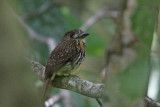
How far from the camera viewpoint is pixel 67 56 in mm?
4133

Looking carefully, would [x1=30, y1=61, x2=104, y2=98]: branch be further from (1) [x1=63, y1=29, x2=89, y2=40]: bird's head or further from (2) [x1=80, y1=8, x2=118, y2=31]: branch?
(2) [x1=80, y1=8, x2=118, y2=31]: branch

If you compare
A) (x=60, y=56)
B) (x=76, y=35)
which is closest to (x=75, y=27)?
(x=76, y=35)

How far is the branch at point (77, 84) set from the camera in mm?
2701

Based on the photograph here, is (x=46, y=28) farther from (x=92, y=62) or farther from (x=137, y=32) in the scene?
(x=137, y=32)

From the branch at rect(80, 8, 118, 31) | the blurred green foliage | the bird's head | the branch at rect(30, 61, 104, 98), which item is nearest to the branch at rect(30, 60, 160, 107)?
the branch at rect(30, 61, 104, 98)

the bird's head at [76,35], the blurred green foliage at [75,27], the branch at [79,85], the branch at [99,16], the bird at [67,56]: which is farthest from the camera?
the branch at [99,16]

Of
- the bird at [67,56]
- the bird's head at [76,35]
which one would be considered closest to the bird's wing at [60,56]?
the bird at [67,56]

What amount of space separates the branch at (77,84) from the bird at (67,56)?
0.06m

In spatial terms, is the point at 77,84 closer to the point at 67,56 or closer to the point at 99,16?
the point at 67,56

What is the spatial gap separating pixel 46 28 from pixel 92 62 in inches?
27.1

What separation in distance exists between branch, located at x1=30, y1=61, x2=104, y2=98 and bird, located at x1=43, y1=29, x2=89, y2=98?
0.18 feet

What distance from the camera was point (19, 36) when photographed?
5.82 feet

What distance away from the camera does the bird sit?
3.68 metres

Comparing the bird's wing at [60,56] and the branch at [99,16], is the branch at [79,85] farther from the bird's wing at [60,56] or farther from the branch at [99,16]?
the branch at [99,16]
